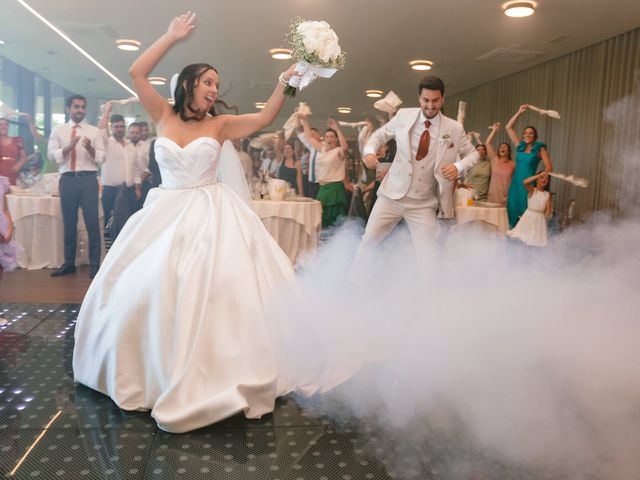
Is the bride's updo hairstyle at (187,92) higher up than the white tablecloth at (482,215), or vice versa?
the bride's updo hairstyle at (187,92)

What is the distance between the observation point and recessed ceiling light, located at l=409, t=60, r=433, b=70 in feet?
29.8

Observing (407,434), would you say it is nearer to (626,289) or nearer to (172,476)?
(172,476)

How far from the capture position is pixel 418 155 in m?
3.87

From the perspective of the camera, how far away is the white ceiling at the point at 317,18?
657 centimetres

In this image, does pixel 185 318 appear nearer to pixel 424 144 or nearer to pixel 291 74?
pixel 291 74

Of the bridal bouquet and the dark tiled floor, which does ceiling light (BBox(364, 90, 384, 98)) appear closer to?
the bridal bouquet

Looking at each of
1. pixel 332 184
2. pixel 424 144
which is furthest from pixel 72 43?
pixel 424 144

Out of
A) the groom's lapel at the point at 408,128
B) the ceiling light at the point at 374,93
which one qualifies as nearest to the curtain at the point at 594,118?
the ceiling light at the point at 374,93

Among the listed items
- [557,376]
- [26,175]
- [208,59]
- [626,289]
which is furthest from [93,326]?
[208,59]

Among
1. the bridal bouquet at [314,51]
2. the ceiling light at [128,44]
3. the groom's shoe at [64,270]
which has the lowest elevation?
the groom's shoe at [64,270]

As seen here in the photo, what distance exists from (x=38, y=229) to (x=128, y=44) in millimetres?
3712

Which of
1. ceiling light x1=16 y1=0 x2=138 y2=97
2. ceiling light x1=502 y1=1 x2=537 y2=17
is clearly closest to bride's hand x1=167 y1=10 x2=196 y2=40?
ceiling light x1=502 y1=1 x2=537 y2=17

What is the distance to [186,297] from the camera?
225 cm

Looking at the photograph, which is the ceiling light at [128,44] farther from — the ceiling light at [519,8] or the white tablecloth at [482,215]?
the white tablecloth at [482,215]
